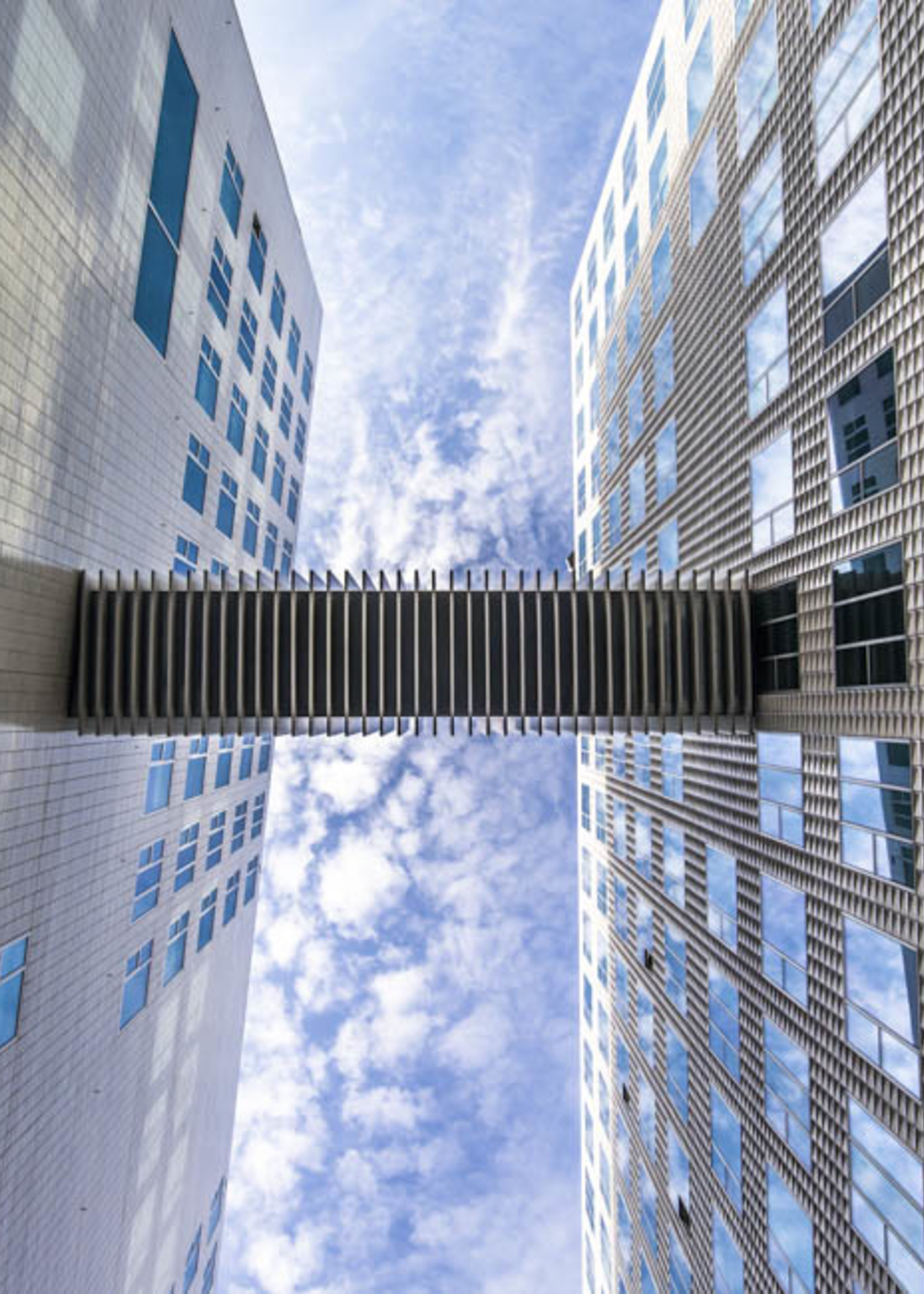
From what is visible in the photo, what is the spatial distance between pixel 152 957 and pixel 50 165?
21792 millimetres

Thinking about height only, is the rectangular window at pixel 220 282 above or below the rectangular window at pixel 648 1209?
above

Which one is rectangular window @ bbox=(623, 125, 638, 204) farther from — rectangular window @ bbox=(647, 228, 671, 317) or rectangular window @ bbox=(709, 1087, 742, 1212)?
rectangular window @ bbox=(709, 1087, 742, 1212)

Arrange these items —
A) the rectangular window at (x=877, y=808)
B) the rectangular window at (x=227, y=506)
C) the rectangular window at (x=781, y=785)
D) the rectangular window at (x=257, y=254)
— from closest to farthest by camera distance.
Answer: the rectangular window at (x=877, y=808), the rectangular window at (x=781, y=785), the rectangular window at (x=227, y=506), the rectangular window at (x=257, y=254)

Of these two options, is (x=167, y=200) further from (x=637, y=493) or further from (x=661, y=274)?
(x=637, y=493)

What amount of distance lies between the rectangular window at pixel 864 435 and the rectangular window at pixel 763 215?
5370mm

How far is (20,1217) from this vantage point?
16.2 m

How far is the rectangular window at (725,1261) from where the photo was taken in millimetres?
18750

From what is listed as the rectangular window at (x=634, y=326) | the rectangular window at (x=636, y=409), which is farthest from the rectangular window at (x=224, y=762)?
the rectangular window at (x=634, y=326)

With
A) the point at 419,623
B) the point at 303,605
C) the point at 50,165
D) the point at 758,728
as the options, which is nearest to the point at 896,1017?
the point at 758,728

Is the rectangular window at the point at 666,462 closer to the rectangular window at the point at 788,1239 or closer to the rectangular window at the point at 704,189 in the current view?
the rectangular window at the point at 704,189

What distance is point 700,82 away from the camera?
2194 centimetres

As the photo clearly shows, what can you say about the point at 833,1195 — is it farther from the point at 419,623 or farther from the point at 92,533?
the point at 92,533

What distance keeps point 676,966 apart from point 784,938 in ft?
29.8

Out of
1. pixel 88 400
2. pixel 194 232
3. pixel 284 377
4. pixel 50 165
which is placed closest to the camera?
pixel 50 165
